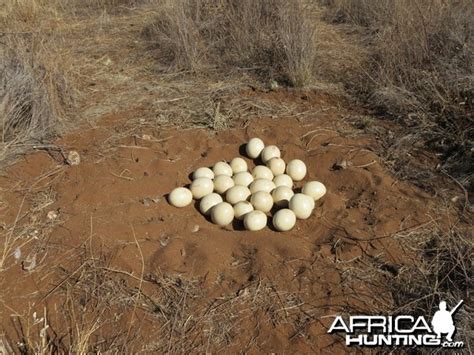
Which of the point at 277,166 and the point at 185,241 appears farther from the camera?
the point at 277,166

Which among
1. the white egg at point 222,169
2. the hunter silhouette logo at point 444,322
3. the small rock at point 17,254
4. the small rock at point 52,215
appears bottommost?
the small rock at point 17,254

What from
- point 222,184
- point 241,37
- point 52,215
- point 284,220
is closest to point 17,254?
point 52,215

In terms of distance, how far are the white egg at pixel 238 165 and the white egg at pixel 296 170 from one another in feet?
1.04

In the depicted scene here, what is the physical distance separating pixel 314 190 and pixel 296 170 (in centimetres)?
26

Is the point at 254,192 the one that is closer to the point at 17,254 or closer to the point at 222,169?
the point at 222,169

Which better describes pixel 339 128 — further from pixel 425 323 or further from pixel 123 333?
pixel 123 333

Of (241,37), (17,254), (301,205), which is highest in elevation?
(241,37)

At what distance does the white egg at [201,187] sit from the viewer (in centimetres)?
304

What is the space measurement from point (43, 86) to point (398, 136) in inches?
113

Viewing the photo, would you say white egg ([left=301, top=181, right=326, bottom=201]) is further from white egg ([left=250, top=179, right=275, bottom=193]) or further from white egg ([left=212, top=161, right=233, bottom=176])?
white egg ([left=212, top=161, right=233, bottom=176])

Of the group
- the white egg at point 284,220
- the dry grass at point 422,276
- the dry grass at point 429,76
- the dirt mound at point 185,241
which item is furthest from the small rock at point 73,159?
the dry grass at point 429,76

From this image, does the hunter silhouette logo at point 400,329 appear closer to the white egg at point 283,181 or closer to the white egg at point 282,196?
the white egg at point 282,196

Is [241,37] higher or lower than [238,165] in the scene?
higher

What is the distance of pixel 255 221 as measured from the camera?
277 centimetres
